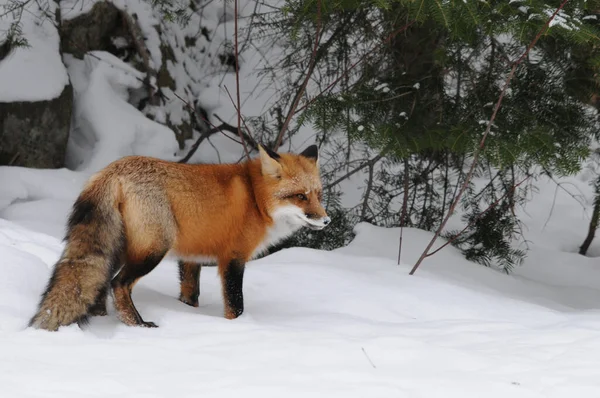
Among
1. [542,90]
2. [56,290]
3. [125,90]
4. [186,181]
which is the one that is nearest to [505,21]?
[542,90]

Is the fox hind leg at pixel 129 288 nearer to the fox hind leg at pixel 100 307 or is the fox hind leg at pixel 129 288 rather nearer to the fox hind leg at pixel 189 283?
the fox hind leg at pixel 100 307

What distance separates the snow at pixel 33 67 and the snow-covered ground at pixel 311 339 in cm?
258

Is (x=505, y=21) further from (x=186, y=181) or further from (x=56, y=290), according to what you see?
(x=56, y=290)

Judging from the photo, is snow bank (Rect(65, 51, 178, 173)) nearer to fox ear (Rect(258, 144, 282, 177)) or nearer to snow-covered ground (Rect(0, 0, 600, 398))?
snow-covered ground (Rect(0, 0, 600, 398))

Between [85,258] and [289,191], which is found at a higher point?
[289,191]

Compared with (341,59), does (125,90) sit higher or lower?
lower

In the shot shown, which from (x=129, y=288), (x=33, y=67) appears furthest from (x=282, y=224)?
(x=33, y=67)

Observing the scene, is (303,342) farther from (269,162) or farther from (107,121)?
(107,121)

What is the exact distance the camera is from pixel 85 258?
10.5ft

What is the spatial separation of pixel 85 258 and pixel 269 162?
1.21m

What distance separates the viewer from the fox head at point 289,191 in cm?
383

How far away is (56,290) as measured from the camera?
10.0ft

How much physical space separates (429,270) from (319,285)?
4.13ft

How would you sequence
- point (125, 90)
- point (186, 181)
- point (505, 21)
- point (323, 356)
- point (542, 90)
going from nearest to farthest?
point (323, 356)
point (186, 181)
point (505, 21)
point (542, 90)
point (125, 90)
